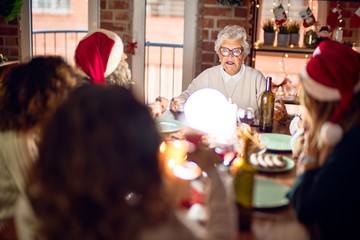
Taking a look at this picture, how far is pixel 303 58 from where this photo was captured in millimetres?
4133

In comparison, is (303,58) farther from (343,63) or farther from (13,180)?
(13,180)

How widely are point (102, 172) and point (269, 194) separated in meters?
0.82

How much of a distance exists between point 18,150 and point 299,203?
910 mm

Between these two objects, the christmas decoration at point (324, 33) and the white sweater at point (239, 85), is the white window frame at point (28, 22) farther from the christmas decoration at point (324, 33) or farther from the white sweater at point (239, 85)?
the christmas decoration at point (324, 33)

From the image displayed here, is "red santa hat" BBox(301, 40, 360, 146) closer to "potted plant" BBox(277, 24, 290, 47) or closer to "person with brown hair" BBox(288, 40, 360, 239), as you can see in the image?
"person with brown hair" BBox(288, 40, 360, 239)

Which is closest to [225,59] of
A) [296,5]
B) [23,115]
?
[296,5]

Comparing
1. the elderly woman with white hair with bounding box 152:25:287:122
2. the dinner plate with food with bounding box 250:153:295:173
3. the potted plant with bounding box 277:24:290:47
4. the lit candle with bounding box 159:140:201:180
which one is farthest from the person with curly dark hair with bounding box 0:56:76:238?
the potted plant with bounding box 277:24:290:47

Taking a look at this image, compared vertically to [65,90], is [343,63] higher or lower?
higher

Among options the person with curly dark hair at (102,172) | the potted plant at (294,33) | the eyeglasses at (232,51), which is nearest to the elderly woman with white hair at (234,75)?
the eyeglasses at (232,51)

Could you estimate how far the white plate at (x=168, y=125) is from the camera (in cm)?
257

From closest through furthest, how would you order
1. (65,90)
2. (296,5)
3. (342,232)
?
(342,232) < (65,90) < (296,5)

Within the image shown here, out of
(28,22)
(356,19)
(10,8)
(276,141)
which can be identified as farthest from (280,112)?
(28,22)

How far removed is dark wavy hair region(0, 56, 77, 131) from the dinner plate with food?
2.61 feet

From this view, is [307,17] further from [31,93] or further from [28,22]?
[31,93]
